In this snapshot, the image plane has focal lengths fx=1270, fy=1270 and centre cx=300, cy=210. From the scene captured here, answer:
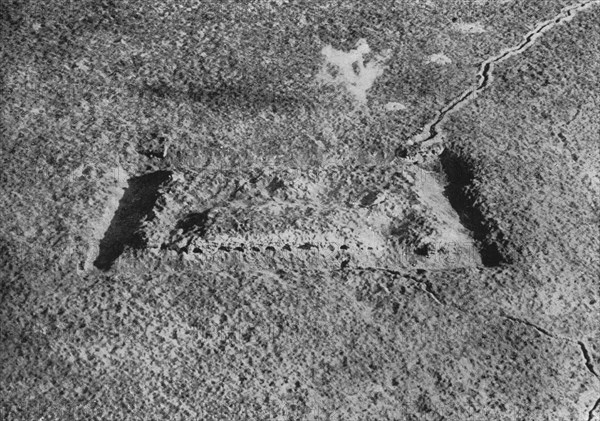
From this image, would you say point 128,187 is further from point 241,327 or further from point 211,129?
point 241,327

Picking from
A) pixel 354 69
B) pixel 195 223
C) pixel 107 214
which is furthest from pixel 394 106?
pixel 107 214

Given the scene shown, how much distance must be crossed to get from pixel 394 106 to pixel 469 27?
40cm

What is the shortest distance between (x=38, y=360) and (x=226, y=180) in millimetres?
630

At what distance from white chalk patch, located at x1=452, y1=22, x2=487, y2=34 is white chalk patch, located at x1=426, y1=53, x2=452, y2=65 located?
0.12 metres

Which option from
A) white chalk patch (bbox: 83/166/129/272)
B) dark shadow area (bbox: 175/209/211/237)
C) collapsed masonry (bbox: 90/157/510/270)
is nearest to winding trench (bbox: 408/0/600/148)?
collapsed masonry (bbox: 90/157/510/270)

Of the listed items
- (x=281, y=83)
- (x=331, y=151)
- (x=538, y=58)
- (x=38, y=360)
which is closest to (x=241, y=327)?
(x=38, y=360)

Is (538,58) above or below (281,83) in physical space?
above

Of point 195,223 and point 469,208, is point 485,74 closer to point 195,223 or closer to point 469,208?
point 469,208

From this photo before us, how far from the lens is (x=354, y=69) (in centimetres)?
315

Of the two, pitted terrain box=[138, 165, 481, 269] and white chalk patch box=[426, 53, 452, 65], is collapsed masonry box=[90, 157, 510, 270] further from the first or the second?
white chalk patch box=[426, 53, 452, 65]

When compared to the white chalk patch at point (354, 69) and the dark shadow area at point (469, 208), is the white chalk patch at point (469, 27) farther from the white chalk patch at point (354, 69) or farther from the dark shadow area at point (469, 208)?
the dark shadow area at point (469, 208)

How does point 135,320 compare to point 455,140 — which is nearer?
point 135,320

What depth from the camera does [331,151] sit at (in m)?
2.92

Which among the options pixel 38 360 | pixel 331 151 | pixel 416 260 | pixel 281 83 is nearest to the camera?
pixel 38 360
